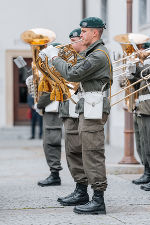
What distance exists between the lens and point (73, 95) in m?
6.02

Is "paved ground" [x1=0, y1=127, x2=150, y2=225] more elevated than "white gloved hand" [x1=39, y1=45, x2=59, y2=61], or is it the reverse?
"white gloved hand" [x1=39, y1=45, x2=59, y2=61]

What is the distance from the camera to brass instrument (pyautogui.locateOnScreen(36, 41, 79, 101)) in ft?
18.6

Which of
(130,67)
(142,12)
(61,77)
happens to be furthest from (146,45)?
(142,12)

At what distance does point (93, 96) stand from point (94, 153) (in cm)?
53

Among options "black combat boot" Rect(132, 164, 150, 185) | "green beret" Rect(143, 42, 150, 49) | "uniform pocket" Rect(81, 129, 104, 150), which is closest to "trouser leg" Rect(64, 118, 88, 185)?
"uniform pocket" Rect(81, 129, 104, 150)

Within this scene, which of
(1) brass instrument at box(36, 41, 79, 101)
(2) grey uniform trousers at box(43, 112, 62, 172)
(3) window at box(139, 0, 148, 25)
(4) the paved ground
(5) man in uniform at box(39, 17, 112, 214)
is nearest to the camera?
(4) the paved ground

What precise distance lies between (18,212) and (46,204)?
473mm

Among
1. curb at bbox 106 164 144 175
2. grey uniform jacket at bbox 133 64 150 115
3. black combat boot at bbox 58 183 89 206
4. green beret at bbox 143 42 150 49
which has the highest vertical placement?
green beret at bbox 143 42 150 49

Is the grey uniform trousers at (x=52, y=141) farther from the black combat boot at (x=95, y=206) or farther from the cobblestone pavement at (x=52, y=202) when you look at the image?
the black combat boot at (x=95, y=206)

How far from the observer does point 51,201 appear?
6152 mm

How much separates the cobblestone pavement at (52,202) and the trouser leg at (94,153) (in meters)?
0.33

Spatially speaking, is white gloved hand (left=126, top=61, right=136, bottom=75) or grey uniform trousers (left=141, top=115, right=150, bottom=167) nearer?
grey uniform trousers (left=141, top=115, right=150, bottom=167)

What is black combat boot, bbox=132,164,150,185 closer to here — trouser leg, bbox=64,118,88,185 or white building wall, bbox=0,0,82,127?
trouser leg, bbox=64,118,88,185

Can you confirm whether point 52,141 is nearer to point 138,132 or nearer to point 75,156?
point 138,132
